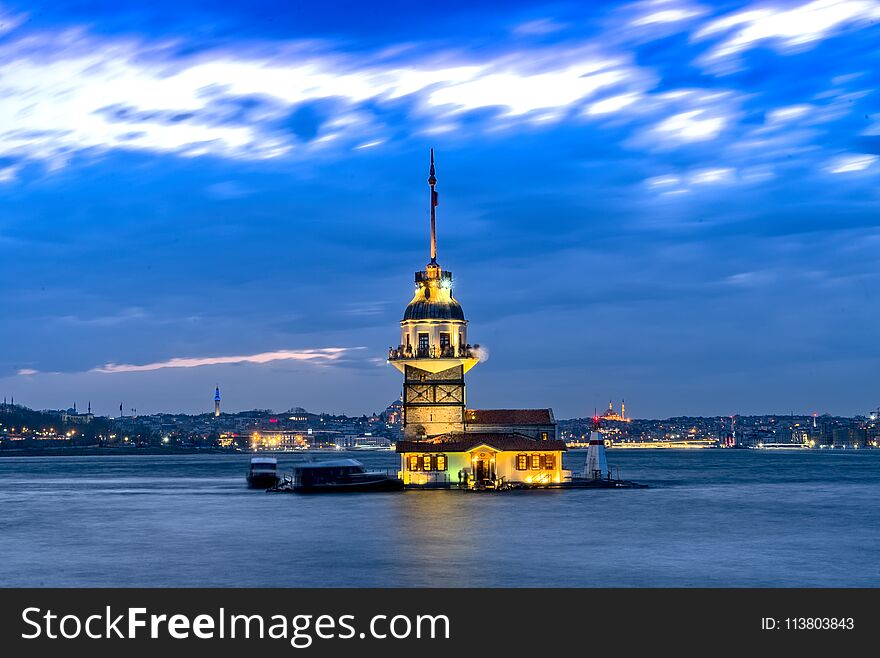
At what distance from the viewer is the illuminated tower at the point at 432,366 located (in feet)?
312

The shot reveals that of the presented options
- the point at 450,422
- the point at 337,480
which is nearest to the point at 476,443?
the point at 450,422

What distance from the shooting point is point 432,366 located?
94.9m

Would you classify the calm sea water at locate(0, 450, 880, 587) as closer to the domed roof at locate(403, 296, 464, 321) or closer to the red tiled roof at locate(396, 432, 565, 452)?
the red tiled roof at locate(396, 432, 565, 452)

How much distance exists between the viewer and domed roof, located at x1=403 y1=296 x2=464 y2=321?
317 feet

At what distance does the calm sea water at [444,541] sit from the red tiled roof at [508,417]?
682 centimetres

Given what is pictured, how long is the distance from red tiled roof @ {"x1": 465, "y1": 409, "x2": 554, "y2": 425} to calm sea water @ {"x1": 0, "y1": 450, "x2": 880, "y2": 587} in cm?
682

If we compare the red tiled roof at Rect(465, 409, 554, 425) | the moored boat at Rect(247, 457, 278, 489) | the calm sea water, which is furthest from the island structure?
the moored boat at Rect(247, 457, 278, 489)

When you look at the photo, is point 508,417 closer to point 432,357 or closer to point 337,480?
point 432,357

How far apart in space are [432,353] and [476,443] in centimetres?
911

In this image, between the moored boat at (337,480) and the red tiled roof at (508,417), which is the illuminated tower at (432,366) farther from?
the moored boat at (337,480)

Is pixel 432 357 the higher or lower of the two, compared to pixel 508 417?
higher
